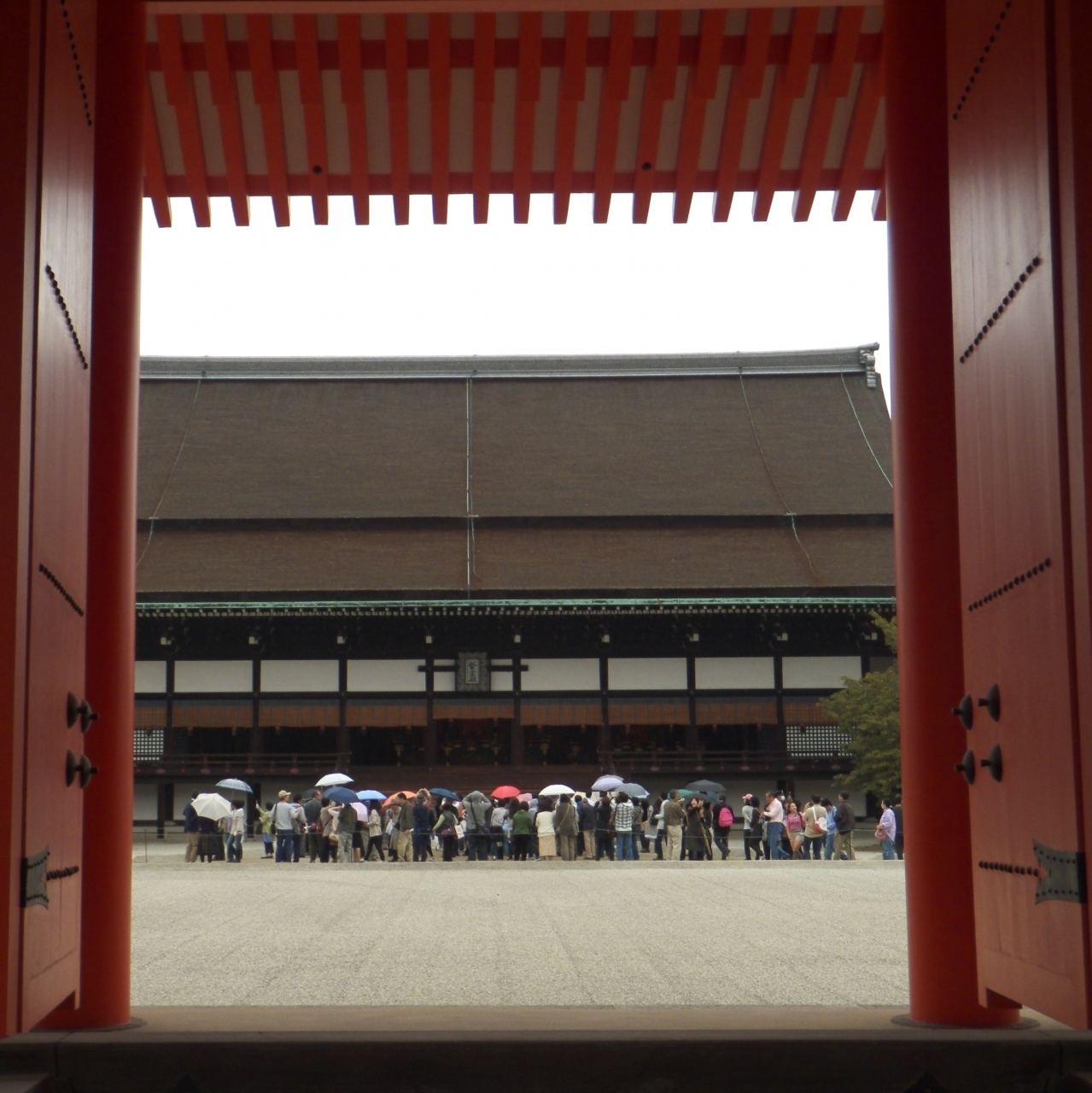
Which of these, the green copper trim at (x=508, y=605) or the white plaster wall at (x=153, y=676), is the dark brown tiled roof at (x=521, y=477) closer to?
the green copper trim at (x=508, y=605)

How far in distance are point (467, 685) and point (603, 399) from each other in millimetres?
10888

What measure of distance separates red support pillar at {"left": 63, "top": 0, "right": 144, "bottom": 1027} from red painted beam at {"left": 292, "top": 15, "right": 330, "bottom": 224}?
495mm

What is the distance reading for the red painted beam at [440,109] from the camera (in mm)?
4141

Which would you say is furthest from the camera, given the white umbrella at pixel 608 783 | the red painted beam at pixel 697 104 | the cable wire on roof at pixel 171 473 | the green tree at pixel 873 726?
the cable wire on roof at pixel 171 473

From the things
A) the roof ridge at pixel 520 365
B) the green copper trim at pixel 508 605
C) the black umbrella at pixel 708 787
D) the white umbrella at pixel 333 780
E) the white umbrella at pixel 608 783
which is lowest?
the black umbrella at pixel 708 787

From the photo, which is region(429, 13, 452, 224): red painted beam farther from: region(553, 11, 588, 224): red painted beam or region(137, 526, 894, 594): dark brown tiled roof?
region(137, 526, 894, 594): dark brown tiled roof

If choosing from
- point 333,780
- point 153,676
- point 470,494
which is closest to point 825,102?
point 333,780

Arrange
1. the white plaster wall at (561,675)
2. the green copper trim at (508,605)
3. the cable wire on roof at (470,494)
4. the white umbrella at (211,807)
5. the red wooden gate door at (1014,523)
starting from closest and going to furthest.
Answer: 1. the red wooden gate door at (1014,523)
2. the white umbrella at (211,807)
3. the green copper trim at (508,605)
4. the white plaster wall at (561,675)
5. the cable wire on roof at (470,494)

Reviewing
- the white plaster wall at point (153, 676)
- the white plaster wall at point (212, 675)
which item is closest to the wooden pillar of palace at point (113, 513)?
the white plaster wall at point (212, 675)

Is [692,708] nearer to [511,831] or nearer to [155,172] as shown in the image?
[511,831]

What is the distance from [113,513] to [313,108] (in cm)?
147

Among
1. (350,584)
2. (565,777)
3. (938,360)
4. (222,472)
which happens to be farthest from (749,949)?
(222,472)

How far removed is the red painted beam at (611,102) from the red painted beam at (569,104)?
0.08m

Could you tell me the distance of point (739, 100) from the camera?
170 inches
